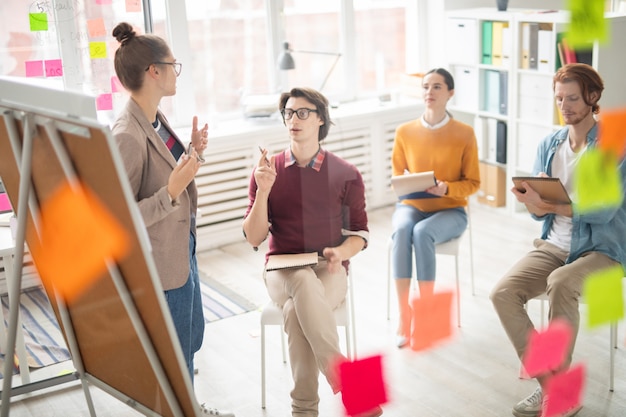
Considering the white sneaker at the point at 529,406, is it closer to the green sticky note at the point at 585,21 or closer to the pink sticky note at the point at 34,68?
the green sticky note at the point at 585,21

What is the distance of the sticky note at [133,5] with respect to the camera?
466 centimetres

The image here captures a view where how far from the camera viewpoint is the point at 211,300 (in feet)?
13.5

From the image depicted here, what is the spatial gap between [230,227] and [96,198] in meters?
3.15

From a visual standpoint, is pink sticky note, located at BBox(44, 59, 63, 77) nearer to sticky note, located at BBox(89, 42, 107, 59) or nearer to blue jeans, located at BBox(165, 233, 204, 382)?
sticky note, located at BBox(89, 42, 107, 59)

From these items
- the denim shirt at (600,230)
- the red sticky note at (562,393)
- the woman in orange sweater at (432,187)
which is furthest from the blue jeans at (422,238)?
the red sticky note at (562,393)

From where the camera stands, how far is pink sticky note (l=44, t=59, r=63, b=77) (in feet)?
14.7

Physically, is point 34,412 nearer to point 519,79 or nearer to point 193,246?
point 193,246

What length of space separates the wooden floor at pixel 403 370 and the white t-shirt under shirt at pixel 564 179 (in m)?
0.54

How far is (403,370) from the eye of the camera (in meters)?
3.25

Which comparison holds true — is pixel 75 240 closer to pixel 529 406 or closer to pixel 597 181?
pixel 597 181

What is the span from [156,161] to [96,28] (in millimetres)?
2449

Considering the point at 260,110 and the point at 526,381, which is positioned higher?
the point at 260,110

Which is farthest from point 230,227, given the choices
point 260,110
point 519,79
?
point 519,79

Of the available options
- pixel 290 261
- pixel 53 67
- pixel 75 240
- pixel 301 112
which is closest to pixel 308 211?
pixel 290 261
